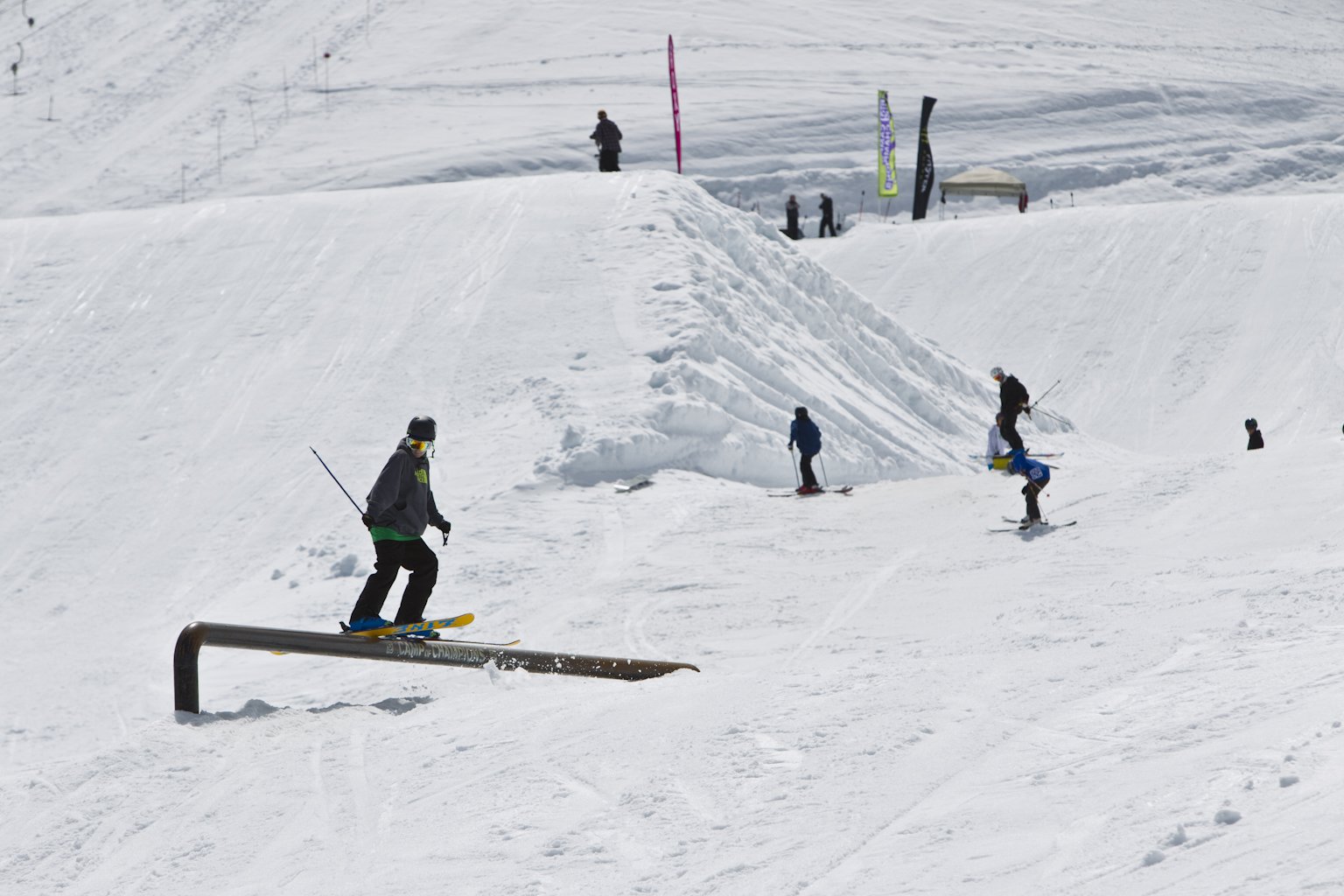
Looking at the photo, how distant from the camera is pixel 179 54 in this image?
43.1 meters

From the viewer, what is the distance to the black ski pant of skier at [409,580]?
7969 mm

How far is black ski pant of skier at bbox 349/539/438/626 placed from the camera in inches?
314

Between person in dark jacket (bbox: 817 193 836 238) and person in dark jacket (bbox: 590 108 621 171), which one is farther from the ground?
person in dark jacket (bbox: 590 108 621 171)

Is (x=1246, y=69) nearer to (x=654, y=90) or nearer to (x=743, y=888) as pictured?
(x=654, y=90)

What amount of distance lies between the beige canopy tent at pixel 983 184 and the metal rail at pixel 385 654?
3234 centimetres

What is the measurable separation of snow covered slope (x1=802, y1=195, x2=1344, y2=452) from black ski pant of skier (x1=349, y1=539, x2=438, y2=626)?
19502mm

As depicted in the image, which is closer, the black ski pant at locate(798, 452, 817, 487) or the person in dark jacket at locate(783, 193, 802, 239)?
the black ski pant at locate(798, 452, 817, 487)

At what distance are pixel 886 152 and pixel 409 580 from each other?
30000 mm

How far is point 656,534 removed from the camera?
43.8ft

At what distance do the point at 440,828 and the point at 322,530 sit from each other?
28.9 feet

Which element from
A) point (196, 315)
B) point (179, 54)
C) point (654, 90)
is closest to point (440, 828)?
point (196, 315)

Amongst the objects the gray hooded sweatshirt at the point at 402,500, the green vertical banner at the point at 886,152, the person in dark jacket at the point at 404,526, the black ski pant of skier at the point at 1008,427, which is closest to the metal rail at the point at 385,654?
the person in dark jacket at the point at 404,526

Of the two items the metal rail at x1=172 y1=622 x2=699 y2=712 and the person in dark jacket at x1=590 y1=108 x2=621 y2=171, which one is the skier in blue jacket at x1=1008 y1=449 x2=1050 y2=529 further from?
the person in dark jacket at x1=590 y1=108 x2=621 y2=171

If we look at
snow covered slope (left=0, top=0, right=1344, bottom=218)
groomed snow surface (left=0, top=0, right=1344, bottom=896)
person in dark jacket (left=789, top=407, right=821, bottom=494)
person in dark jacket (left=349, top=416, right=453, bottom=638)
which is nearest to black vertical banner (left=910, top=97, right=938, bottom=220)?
groomed snow surface (left=0, top=0, right=1344, bottom=896)
